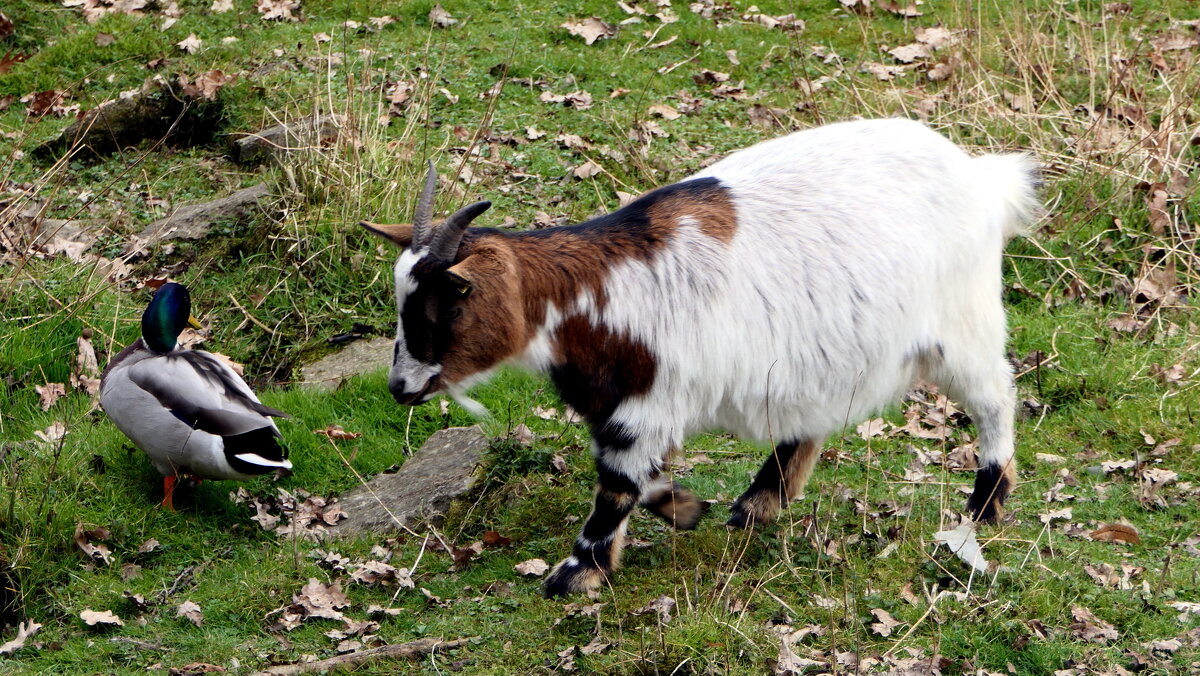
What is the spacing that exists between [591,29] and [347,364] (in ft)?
14.4

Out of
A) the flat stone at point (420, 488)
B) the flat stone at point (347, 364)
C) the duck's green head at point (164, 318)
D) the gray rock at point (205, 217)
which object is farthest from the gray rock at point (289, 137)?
the flat stone at point (420, 488)

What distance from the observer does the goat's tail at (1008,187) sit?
16.8 ft

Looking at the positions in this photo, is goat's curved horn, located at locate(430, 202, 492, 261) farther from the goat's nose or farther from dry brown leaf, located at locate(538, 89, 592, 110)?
dry brown leaf, located at locate(538, 89, 592, 110)

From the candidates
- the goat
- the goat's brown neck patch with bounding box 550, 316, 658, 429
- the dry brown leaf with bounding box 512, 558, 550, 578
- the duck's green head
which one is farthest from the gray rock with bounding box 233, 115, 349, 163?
the goat's brown neck patch with bounding box 550, 316, 658, 429

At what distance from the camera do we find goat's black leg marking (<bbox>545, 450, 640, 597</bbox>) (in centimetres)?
482

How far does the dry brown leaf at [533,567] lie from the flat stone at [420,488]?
0.58 metres

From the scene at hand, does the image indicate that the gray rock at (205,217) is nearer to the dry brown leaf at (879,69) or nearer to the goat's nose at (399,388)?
the goat's nose at (399,388)

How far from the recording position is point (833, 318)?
4.76 m

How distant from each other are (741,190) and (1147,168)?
4.16 meters

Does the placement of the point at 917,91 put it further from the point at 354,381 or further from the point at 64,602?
the point at 64,602

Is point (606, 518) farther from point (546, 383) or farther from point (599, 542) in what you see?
point (546, 383)

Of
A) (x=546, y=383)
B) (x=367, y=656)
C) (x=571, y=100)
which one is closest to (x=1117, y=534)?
(x=546, y=383)

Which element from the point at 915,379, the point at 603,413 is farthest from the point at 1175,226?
the point at 603,413

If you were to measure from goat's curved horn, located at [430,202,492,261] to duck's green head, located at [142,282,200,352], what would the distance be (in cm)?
217
